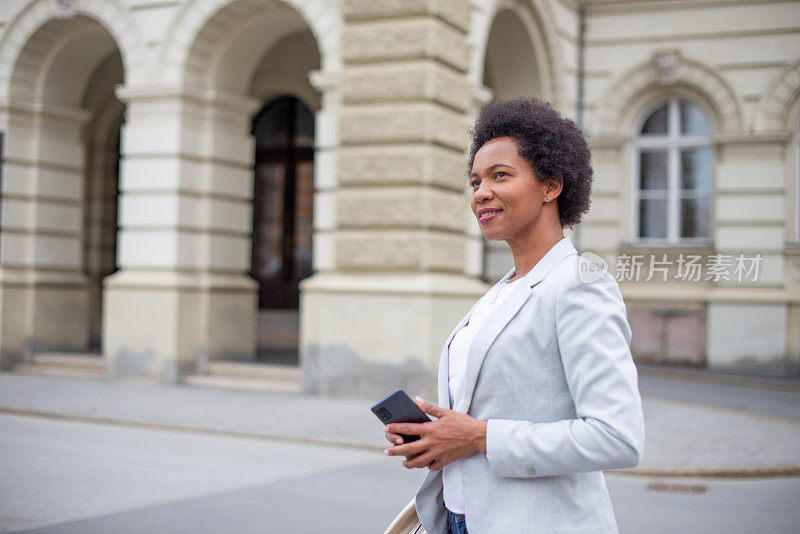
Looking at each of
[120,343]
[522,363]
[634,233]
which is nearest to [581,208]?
[522,363]

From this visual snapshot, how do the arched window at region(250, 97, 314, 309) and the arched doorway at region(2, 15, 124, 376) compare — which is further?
the arched window at region(250, 97, 314, 309)

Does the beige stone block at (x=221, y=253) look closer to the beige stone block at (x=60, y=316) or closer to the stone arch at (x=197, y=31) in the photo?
the stone arch at (x=197, y=31)

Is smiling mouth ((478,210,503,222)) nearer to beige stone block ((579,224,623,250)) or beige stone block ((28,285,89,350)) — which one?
beige stone block ((28,285,89,350))

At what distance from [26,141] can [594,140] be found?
935cm

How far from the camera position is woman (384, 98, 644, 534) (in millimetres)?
1946

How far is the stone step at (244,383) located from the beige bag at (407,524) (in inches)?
367

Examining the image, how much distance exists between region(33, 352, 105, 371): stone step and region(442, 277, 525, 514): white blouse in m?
11.7

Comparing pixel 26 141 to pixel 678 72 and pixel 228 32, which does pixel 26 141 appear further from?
pixel 678 72

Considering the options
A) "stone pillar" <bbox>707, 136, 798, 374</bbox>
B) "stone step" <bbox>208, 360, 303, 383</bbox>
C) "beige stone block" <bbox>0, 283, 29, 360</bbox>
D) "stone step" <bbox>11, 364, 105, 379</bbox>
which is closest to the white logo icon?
"stone step" <bbox>208, 360, 303, 383</bbox>

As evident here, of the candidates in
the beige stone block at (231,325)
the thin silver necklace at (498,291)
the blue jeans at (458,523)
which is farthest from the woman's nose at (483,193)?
the beige stone block at (231,325)

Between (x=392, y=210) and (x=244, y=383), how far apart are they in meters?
3.17

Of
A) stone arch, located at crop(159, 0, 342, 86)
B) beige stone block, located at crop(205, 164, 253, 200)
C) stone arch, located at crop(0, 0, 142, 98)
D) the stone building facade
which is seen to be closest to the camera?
the stone building facade

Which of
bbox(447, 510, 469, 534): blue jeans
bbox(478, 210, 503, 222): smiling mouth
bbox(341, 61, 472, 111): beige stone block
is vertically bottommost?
bbox(447, 510, 469, 534): blue jeans

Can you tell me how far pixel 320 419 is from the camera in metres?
9.72
